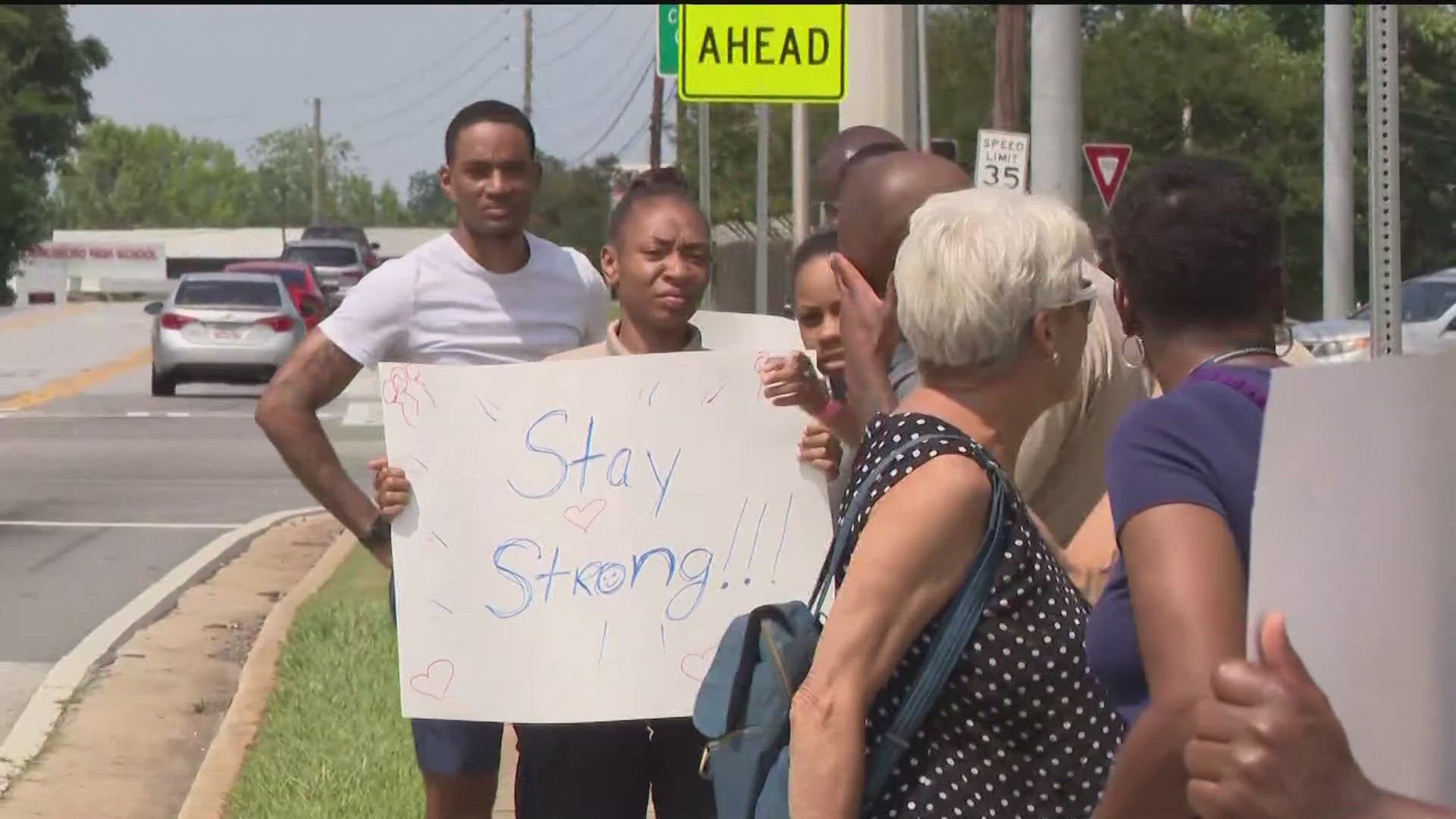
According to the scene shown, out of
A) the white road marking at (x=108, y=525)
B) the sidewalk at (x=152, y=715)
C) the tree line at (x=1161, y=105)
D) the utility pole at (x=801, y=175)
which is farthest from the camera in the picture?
the tree line at (x=1161, y=105)

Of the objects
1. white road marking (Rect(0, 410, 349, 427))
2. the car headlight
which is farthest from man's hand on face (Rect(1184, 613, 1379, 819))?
white road marking (Rect(0, 410, 349, 427))

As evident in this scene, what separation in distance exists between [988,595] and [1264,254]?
1.85ft

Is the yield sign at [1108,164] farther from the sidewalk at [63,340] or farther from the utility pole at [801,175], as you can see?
the sidewalk at [63,340]

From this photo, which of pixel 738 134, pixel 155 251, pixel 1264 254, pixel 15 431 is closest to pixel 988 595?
pixel 1264 254

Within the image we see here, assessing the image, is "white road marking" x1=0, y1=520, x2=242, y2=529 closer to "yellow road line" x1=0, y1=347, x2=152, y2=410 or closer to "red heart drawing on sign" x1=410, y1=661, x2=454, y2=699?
"red heart drawing on sign" x1=410, y1=661, x2=454, y2=699

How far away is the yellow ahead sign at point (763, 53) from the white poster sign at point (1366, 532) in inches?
374

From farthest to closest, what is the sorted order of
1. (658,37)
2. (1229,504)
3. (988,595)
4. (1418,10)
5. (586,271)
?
(1418,10) → (658,37) → (586,271) → (988,595) → (1229,504)

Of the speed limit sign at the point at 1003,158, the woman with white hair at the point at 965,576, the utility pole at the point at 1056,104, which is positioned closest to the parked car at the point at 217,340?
the speed limit sign at the point at 1003,158

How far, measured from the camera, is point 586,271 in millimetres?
4738

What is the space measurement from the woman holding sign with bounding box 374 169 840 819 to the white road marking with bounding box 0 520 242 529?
9940mm

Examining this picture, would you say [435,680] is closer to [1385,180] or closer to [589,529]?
[589,529]

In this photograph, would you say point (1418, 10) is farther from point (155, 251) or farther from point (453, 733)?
point (155, 251)

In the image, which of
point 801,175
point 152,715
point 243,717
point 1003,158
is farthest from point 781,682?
point 801,175

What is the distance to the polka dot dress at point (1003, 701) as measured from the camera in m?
2.78
